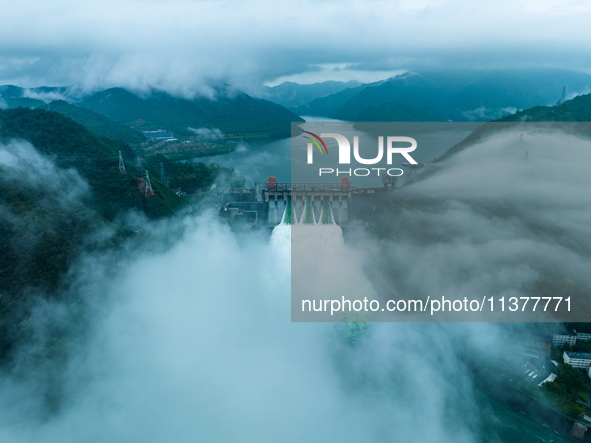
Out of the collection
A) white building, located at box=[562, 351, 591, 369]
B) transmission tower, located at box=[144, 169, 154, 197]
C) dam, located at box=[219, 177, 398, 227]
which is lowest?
white building, located at box=[562, 351, 591, 369]

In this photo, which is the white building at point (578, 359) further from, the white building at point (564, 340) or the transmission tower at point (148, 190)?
the transmission tower at point (148, 190)

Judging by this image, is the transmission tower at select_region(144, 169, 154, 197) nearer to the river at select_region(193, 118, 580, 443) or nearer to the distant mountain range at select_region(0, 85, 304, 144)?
the river at select_region(193, 118, 580, 443)

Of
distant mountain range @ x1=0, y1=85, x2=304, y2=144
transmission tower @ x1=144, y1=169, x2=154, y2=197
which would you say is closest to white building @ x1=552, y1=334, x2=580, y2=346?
transmission tower @ x1=144, y1=169, x2=154, y2=197

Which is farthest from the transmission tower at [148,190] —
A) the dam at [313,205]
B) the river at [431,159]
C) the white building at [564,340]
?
the white building at [564,340]

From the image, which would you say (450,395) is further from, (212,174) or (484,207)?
(212,174)

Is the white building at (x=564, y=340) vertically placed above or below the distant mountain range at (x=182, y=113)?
below

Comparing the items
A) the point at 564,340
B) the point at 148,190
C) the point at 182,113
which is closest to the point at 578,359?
the point at 564,340
